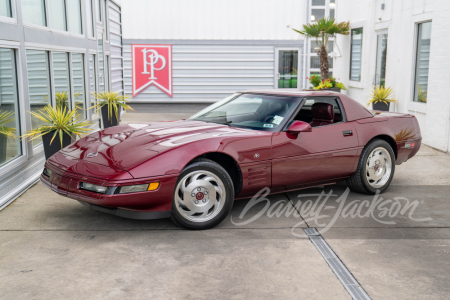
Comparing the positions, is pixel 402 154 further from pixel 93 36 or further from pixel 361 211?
pixel 93 36

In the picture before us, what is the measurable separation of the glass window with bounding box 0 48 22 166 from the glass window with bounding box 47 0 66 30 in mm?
1979

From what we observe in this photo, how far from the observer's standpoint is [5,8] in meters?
5.88

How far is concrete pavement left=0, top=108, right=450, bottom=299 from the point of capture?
333 cm

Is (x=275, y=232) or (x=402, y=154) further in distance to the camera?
(x=402, y=154)

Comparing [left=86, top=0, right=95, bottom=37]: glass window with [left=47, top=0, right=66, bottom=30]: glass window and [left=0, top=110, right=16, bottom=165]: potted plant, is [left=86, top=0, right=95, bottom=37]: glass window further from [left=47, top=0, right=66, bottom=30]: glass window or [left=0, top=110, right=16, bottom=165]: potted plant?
[left=0, top=110, right=16, bottom=165]: potted plant

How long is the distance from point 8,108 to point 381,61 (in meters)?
9.76

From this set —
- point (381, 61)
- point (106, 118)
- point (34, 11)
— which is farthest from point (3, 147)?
point (381, 61)

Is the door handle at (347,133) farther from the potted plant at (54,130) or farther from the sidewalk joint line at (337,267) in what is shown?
the potted plant at (54,130)

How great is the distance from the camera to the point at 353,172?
5664mm

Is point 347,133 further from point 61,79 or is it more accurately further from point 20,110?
point 61,79

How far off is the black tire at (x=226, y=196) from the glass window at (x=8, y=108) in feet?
8.19

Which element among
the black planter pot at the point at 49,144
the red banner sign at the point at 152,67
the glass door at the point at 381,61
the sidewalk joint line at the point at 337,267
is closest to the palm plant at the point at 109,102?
the black planter pot at the point at 49,144

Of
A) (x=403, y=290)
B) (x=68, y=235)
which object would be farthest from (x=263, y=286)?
(x=68, y=235)

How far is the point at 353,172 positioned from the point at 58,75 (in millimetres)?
5205
